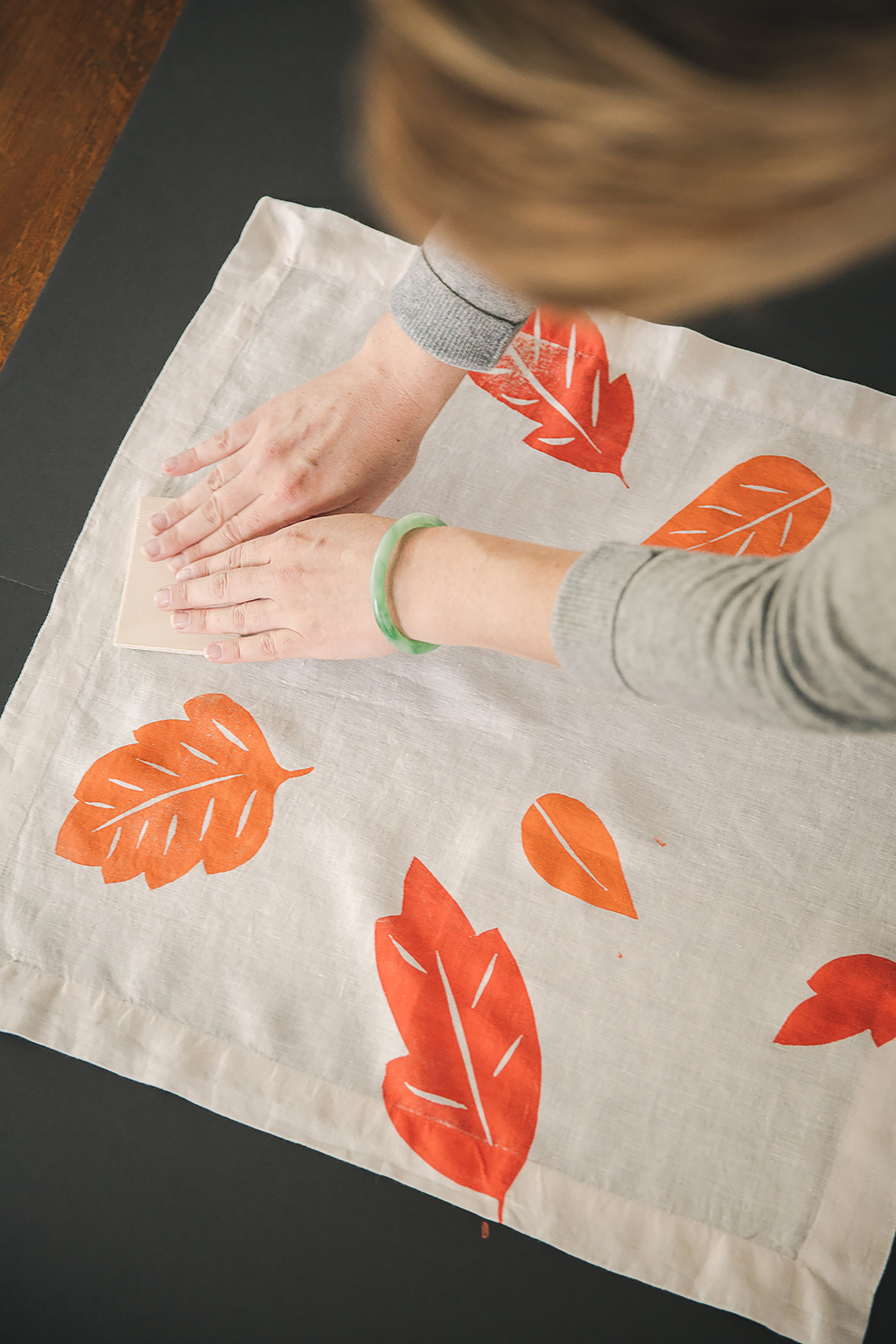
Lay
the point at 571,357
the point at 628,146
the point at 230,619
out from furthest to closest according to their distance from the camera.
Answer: the point at 571,357 → the point at 230,619 → the point at 628,146

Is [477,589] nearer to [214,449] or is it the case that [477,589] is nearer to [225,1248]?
[214,449]

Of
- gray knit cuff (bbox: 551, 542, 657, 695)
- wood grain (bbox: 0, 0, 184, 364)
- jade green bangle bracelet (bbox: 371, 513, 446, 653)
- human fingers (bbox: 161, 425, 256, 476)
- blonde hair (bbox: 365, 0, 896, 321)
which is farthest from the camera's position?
wood grain (bbox: 0, 0, 184, 364)

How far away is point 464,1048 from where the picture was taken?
1.71ft

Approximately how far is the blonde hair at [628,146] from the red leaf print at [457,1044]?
1.26 ft

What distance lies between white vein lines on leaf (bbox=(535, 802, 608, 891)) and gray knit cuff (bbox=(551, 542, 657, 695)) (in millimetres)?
171

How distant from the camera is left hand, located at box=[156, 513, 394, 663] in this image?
52cm

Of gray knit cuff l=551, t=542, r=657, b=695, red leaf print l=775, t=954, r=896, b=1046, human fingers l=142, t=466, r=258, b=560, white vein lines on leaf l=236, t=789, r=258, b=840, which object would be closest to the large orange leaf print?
white vein lines on leaf l=236, t=789, r=258, b=840

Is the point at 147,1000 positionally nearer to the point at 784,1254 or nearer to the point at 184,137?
the point at 784,1254

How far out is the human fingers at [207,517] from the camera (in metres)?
0.58

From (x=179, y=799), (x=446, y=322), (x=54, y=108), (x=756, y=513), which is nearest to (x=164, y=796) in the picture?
(x=179, y=799)

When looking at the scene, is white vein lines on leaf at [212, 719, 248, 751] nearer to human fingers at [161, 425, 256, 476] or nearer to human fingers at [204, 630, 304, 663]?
human fingers at [204, 630, 304, 663]

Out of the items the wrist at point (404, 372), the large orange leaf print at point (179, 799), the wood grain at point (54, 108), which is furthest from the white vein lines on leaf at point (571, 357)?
the wood grain at point (54, 108)

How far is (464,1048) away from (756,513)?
41cm

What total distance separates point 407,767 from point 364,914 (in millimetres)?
95
